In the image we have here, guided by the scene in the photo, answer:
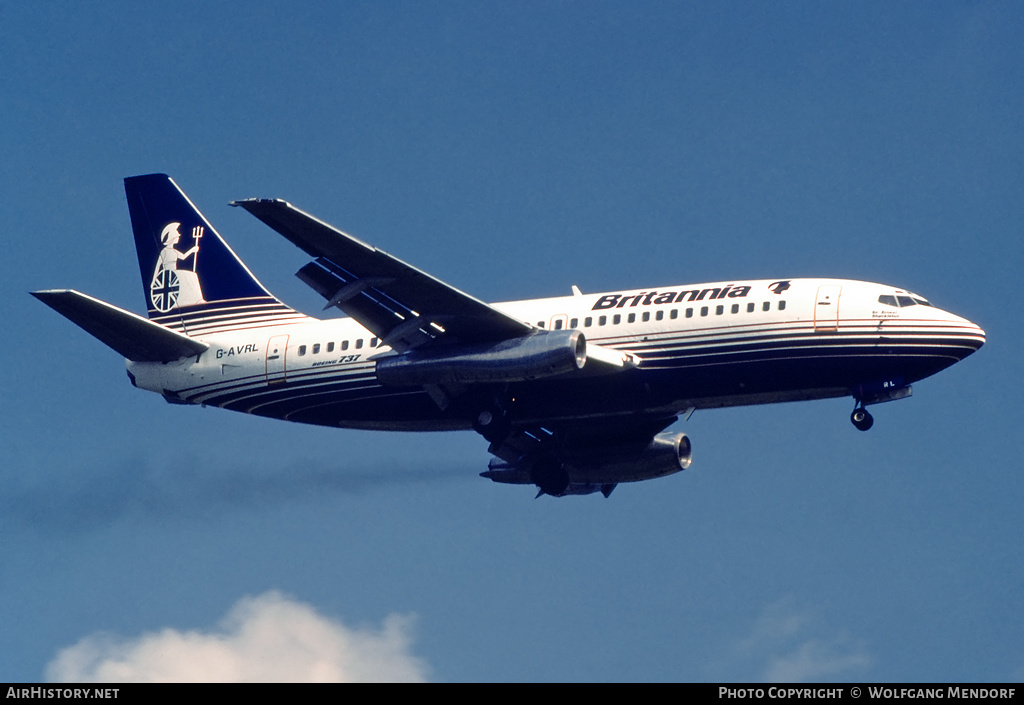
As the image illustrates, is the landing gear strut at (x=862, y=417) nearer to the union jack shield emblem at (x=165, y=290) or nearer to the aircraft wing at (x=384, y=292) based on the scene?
the aircraft wing at (x=384, y=292)

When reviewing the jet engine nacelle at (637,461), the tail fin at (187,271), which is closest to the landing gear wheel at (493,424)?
the jet engine nacelle at (637,461)

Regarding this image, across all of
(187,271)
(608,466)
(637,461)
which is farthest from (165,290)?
(637,461)

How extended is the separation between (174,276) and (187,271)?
0.53 metres

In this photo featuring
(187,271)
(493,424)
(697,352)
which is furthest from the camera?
(187,271)

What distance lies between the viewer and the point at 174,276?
55.7 metres

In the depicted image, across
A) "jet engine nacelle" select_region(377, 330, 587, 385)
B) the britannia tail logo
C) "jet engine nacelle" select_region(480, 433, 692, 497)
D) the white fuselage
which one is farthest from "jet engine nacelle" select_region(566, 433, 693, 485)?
the britannia tail logo

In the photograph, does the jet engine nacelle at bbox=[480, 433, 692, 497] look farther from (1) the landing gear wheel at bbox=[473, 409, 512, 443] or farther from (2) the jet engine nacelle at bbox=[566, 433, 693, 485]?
(1) the landing gear wheel at bbox=[473, 409, 512, 443]

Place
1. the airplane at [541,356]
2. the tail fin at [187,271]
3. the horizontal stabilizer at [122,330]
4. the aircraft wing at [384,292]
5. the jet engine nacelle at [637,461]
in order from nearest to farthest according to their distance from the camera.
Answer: the aircraft wing at [384,292] < the airplane at [541,356] < the horizontal stabilizer at [122,330] < the jet engine nacelle at [637,461] < the tail fin at [187,271]

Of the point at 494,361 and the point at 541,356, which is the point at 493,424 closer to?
the point at 494,361

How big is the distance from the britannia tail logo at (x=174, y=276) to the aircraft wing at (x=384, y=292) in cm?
1102

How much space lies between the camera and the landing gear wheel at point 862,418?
4572 cm

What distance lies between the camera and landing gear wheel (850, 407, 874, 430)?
1800 inches

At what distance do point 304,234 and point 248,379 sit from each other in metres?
10.1
